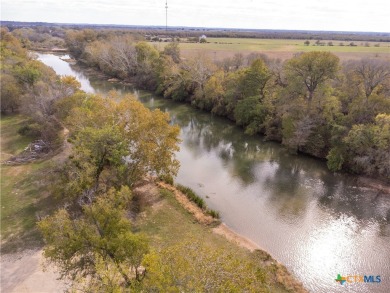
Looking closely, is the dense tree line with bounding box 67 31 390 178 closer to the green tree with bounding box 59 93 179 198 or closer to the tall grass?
the tall grass

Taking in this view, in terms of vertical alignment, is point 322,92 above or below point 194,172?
above

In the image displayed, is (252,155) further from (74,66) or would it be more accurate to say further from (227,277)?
(74,66)

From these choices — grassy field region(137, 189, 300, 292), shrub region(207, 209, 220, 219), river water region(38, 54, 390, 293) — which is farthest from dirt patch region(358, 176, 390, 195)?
grassy field region(137, 189, 300, 292)

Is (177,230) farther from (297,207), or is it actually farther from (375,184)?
(375,184)

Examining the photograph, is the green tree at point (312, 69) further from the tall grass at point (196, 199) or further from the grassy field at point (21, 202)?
the grassy field at point (21, 202)

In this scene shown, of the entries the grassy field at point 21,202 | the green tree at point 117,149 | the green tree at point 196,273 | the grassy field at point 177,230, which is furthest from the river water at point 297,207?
the grassy field at point 21,202

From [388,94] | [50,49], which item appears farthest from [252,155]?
[50,49]
